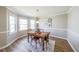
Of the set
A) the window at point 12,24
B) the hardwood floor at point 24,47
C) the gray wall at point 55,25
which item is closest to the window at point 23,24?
the window at point 12,24

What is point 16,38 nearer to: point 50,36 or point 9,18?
point 9,18

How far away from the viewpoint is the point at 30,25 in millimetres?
2609

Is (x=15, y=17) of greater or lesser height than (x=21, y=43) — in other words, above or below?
above

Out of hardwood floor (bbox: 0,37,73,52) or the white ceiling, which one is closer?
hardwood floor (bbox: 0,37,73,52)

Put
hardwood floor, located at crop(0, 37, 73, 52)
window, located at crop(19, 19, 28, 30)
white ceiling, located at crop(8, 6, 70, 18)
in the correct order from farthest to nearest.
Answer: window, located at crop(19, 19, 28, 30), white ceiling, located at crop(8, 6, 70, 18), hardwood floor, located at crop(0, 37, 73, 52)

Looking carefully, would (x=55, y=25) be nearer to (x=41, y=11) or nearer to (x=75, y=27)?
(x=75, y=27)

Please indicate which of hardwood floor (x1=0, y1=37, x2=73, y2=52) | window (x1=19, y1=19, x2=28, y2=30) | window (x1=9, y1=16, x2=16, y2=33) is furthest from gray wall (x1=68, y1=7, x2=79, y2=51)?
window (x1=9, y1=16, x2=16, y2=33)

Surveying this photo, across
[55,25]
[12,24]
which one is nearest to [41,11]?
[12,24]

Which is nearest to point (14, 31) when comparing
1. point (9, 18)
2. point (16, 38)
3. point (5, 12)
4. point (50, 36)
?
point (16, 38)

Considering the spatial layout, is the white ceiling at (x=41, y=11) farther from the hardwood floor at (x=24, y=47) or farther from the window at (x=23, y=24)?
the hardwood floor at (x=24, y=47)

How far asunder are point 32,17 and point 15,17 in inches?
19.9

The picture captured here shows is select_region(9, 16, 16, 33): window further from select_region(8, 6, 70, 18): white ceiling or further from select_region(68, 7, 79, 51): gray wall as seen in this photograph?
select_region(68, 7, 79, 51): gray wall
